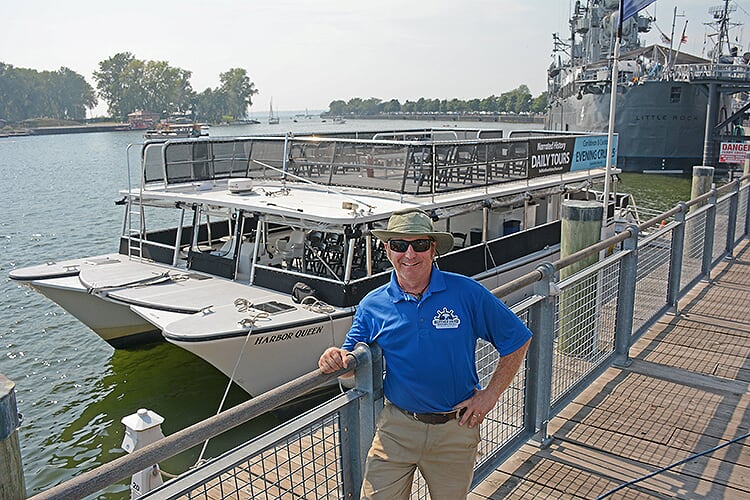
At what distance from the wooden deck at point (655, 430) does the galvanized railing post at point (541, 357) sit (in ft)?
0.74

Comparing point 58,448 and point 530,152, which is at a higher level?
point 530,152

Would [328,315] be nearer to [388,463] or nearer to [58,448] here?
[58,448]

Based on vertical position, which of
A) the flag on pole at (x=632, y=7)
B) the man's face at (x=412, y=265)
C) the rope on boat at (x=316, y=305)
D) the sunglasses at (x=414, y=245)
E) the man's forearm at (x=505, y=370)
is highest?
the flag on pole at (x=632, y=7)

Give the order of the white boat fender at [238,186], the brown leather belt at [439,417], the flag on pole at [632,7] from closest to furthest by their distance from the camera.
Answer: the brown leather belt at [439,417] → the flag on pole at [632,7] → the white boat fender at [238,186]

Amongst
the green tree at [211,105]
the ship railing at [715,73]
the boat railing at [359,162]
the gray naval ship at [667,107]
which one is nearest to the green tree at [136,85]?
the green tree at [211,105]

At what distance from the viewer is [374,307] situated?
3176mm

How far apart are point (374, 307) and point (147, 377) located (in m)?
9.91

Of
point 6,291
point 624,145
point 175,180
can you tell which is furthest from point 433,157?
point 624,145

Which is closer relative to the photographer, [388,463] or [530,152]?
[388,463]

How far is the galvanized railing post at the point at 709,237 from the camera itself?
8.88 m

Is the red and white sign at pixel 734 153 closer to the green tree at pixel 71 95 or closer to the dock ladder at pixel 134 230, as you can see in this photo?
the dock ladder at pixel 134 230

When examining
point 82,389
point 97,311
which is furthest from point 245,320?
point 82,389

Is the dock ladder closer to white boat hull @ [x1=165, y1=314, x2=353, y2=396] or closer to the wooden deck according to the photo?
white boat hull @ [x1=165, y1=314, x2=353, y2=396]

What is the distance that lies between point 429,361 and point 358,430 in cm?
57
